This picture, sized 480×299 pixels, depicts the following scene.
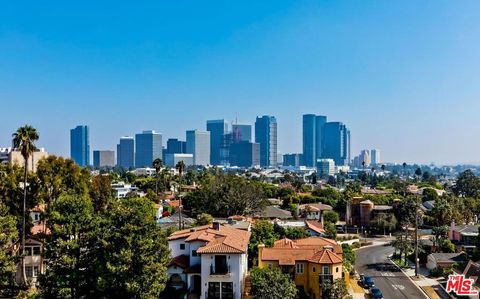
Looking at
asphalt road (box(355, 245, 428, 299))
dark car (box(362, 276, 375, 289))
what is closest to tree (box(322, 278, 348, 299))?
asphalt road (box(355, 245, 428, 299))

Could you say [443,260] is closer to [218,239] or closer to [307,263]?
[307,263]

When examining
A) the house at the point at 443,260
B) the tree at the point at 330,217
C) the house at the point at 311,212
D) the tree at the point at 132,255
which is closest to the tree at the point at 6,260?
the tree at the point at 132,255

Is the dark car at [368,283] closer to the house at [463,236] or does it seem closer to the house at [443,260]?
the house at [443,260]

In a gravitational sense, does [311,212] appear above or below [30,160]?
below

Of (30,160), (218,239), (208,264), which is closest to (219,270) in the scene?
(208,264)

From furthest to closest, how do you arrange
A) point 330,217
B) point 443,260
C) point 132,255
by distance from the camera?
point 330,217 < point 443,260 < point 132,255

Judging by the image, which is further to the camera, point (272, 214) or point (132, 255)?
point (272, 214)

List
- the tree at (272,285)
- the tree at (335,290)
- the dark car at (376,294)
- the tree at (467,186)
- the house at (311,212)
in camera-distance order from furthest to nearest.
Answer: the tree at (467,186) → the house at (311,212) → the dark car at (376,294) → the tree at (335,290) → the tree at (272,285)
